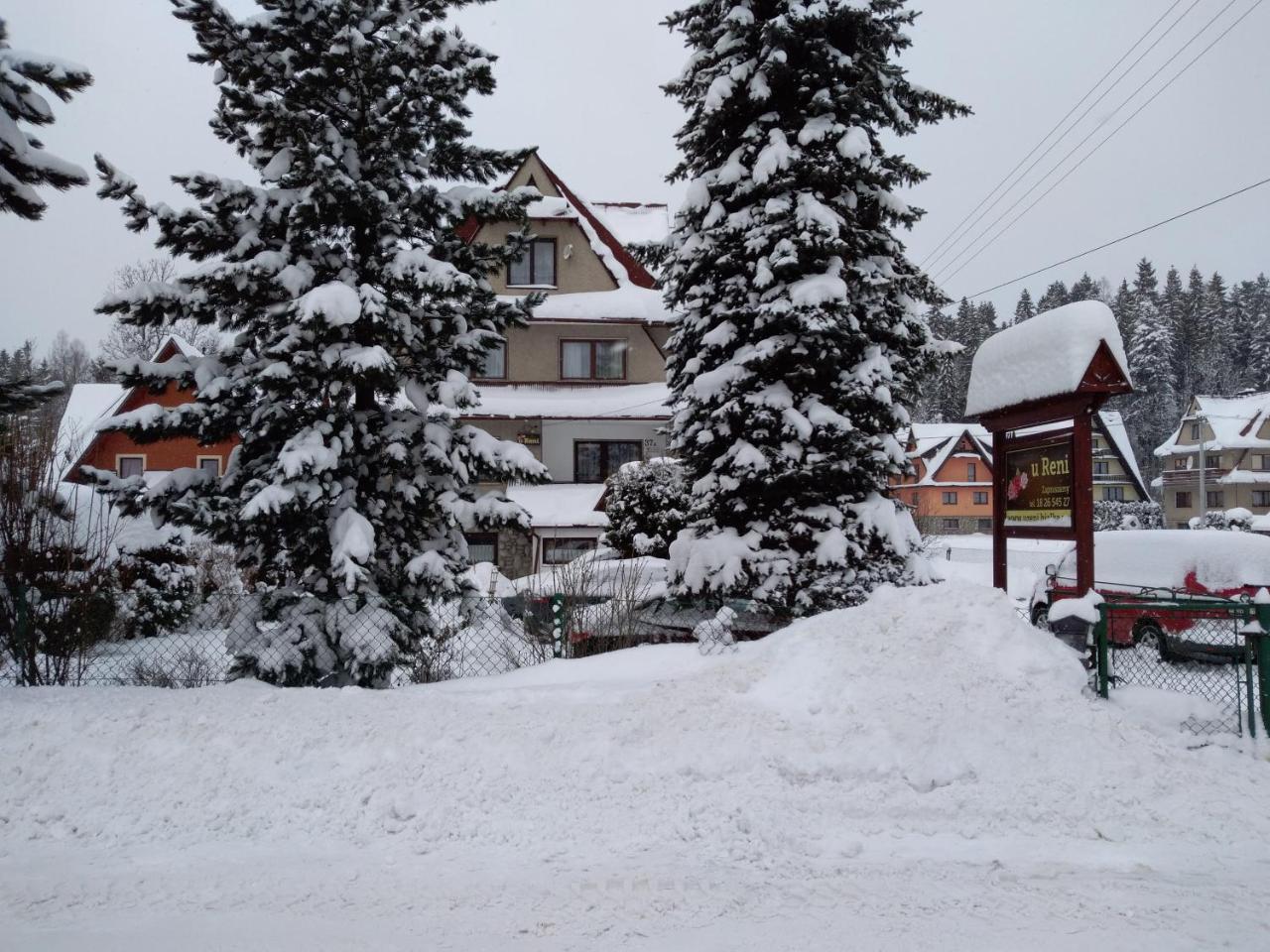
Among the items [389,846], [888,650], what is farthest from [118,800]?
[888,650]

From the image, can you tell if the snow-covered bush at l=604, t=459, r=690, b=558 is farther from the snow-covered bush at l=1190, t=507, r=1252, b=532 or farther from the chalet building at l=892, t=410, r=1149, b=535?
the chalet building at l=892, t=410, r=1149, b=535

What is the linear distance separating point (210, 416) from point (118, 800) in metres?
3.57

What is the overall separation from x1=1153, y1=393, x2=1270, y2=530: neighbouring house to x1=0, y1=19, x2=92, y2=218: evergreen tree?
6103cm

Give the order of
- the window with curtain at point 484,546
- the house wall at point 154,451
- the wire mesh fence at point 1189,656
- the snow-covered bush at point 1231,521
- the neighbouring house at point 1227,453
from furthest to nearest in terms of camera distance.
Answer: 1. the neighbouring house at point 1227,453
2. the snow-covered bush at point 1231,521
3. the house wall at point 154,451
4. the window with curtain at point 484,546
5. the wire mesh fence at point 1189,656

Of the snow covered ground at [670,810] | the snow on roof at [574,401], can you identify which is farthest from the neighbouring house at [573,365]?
the snow covered ground at [670,810]

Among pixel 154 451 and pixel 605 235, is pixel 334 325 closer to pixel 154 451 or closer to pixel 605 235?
pixel 605 235

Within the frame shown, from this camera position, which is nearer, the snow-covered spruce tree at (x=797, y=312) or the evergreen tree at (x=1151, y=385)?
the snow-covered spruce tree at (x=797, y=312)

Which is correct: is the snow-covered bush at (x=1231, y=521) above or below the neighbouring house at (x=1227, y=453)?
below

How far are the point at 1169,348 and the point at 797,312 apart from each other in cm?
7814

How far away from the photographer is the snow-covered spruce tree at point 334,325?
7.01 m

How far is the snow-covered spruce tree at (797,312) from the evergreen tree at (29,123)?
273 inches

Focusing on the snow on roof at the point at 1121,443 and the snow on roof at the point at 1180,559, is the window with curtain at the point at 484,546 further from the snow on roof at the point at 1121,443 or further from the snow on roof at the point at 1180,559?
the snow on roof at the point at 1121,443

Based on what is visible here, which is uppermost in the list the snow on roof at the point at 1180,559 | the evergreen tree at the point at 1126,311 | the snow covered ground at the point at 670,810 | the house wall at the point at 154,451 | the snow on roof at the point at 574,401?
the evergreen tree at the point at 1126,311

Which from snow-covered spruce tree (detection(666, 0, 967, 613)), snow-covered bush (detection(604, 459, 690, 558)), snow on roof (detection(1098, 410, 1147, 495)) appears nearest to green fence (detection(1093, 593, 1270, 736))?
snow-covered spruce tree (detection(666, 0, 967, 613))
